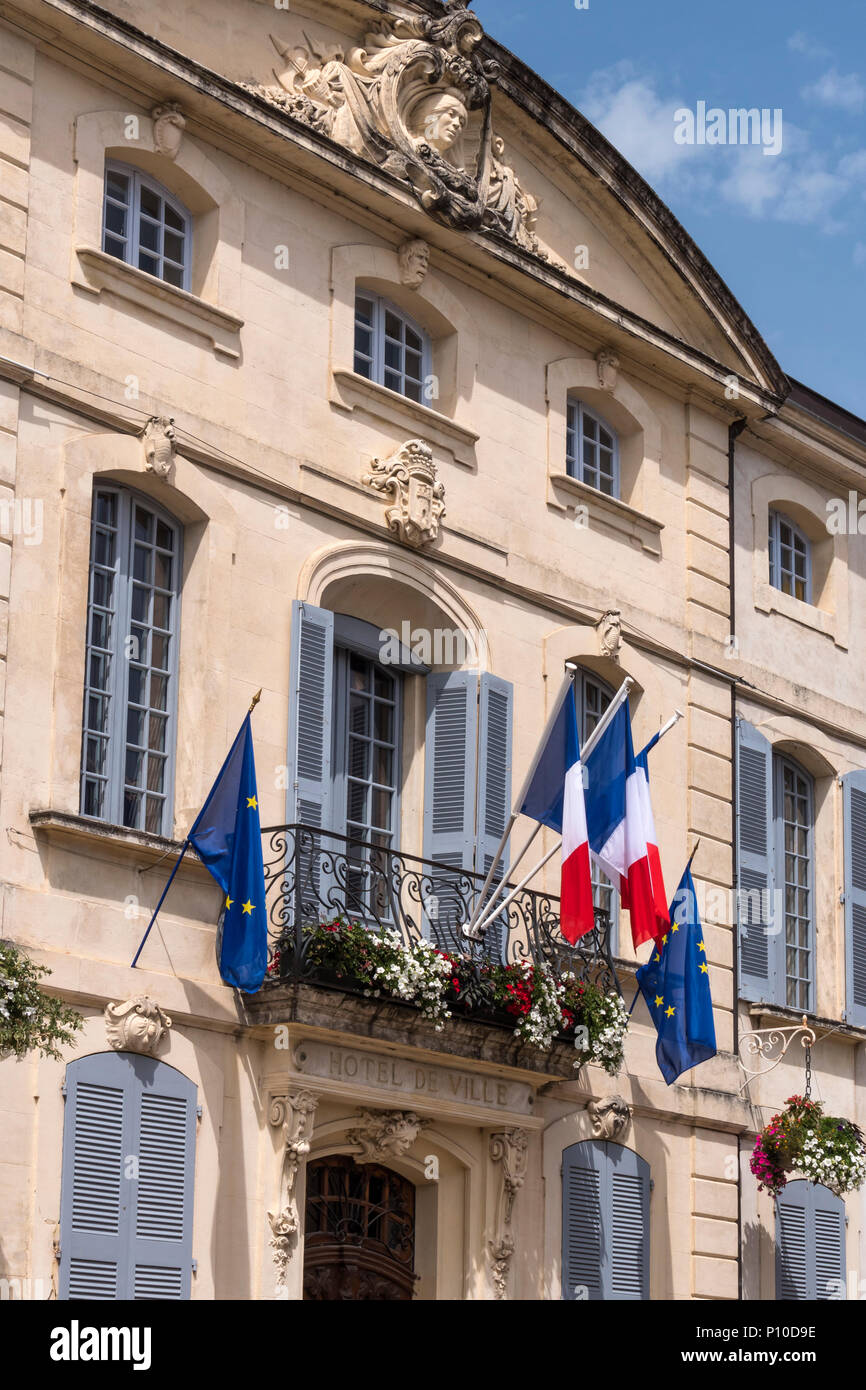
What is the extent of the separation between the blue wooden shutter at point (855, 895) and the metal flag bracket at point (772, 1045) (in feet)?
2.96

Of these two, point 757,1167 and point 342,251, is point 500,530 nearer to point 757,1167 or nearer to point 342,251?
point 342,251

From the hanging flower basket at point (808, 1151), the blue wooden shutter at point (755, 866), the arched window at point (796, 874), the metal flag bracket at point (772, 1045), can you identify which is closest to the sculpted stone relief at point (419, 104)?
the blue wooden shutter at point (755, 866)

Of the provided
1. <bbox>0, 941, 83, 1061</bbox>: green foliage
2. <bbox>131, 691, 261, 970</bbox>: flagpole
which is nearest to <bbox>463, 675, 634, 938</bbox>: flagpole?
<bbox>131, 691, 261, 970</bbox>: flagpole

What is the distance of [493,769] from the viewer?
61.4 feet

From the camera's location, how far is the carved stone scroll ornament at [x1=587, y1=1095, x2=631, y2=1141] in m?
18.8

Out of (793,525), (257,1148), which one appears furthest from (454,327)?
(257,1148)

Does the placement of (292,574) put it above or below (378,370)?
below

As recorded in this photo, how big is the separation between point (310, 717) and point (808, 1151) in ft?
18.6

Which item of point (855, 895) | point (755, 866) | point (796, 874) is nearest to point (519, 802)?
point (755, 866)

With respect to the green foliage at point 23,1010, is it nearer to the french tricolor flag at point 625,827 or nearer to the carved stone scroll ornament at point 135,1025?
the carved stone scroll ornament at point 135,1025

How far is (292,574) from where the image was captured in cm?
1755

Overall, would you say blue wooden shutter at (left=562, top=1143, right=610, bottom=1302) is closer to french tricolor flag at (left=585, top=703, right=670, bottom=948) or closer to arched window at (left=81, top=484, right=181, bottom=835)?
french tricolor flag at (left=585, top=703, right=670, bottom=948)
